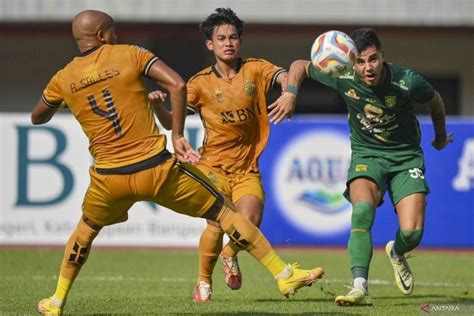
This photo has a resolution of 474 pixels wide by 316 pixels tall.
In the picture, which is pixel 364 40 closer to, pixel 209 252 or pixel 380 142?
pixel 380 142

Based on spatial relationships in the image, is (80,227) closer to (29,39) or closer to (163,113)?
(163,113)

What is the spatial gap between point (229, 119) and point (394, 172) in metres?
1.49

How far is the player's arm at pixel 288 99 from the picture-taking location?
325 inches

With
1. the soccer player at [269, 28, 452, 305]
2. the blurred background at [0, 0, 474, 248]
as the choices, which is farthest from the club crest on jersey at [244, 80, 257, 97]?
the blurred background at [0, 0, 474, 248]

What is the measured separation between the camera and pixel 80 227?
26.9 feet

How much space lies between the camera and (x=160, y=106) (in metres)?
8.23

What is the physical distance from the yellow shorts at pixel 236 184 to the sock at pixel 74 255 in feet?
6.13

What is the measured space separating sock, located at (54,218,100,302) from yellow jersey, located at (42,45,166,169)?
1.80 ft

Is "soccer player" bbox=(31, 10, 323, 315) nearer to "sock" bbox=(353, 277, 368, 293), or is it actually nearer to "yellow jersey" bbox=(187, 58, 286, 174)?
"sock" bbox=(353, 277, 368, 293)

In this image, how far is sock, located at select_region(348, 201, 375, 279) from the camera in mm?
9227

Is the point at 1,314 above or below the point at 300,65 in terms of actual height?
below

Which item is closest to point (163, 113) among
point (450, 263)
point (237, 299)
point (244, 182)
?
point (244, 182)

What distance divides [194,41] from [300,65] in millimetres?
13858

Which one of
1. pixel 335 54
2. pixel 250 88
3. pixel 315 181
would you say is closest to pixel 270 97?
pixel 315 181
